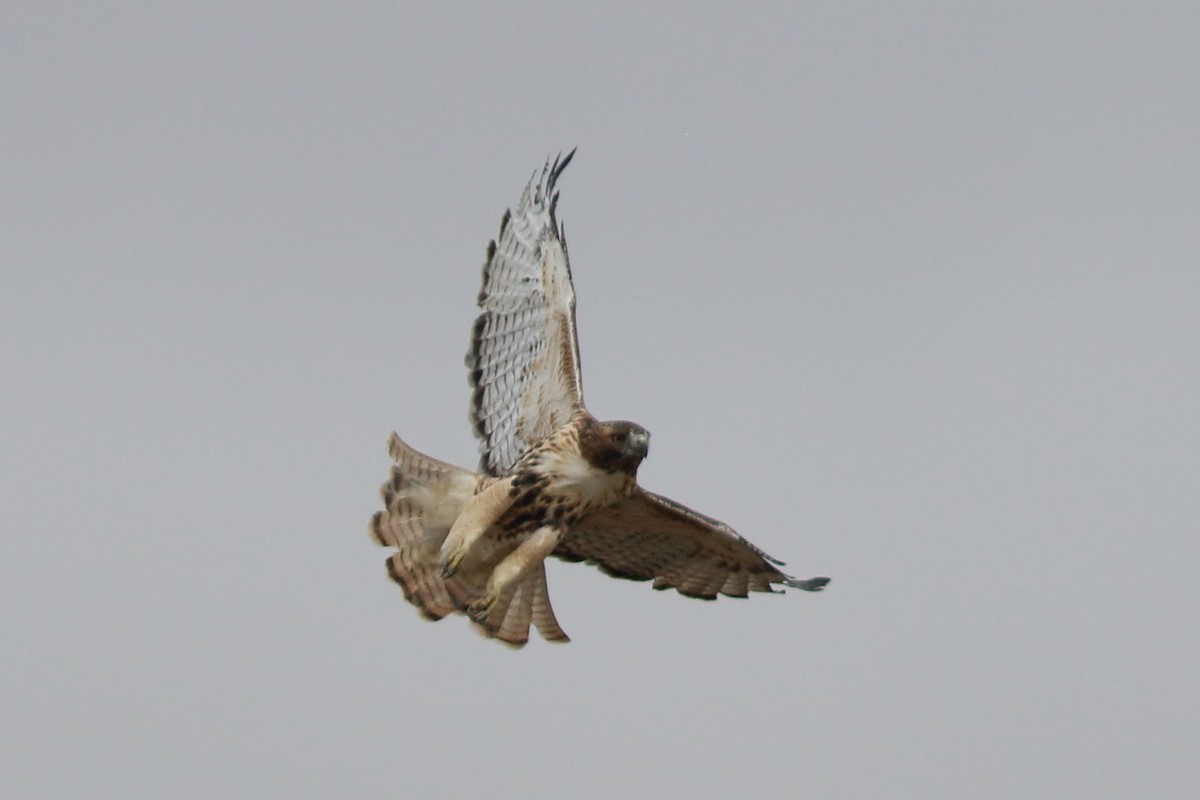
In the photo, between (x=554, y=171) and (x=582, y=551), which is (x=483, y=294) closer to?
(x=554, y=171)

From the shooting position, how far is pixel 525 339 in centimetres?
1345

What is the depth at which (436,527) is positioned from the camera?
1317cm

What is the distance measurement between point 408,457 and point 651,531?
1.63m

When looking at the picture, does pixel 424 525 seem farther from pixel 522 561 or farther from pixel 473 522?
pixel 522 561

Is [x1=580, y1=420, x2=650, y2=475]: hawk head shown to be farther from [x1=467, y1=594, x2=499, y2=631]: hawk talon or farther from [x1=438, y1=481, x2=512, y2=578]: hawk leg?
[x1=467, y1=594, x2=499, y2=631]: hawk talon

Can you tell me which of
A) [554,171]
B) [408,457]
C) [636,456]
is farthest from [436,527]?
[554,171]

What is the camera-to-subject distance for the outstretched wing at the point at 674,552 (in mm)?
13484

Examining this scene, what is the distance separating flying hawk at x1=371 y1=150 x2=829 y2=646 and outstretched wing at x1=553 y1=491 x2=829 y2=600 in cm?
1

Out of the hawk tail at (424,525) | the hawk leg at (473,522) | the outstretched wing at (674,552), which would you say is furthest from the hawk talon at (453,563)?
the outstretched wing at (674,552)

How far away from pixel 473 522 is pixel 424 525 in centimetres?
52

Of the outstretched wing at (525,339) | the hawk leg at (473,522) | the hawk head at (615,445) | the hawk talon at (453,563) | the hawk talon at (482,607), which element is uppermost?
the outstretched wing at (525,339)

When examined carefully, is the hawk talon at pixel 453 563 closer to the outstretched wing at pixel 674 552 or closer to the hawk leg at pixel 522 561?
the hawk leg at pixel 522 561

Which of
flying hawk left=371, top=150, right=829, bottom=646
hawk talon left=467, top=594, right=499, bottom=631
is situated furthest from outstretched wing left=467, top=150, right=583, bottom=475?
hawk talon left=467, top=594, right=499, bottom=631

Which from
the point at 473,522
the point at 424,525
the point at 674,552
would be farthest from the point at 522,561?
the point at 674,552
